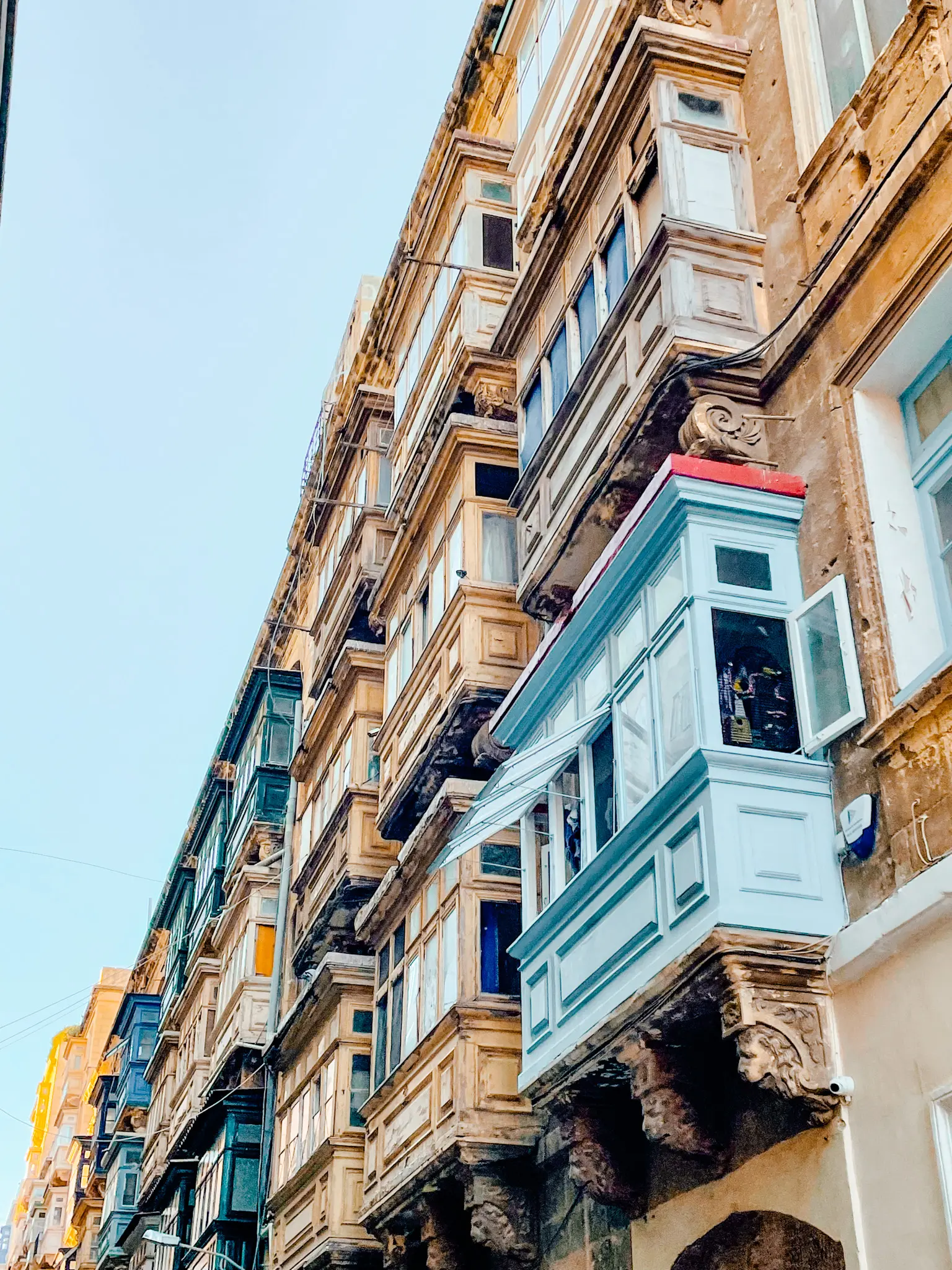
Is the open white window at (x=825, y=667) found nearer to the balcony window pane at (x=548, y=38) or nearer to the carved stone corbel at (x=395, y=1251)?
the carved stone corbel at (x=395, y=1251)

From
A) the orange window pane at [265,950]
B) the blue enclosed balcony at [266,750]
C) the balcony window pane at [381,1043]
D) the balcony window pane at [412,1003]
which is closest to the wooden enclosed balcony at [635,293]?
the balcony window pane at [412,1003]

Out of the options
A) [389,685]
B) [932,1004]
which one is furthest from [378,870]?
[932,1004]

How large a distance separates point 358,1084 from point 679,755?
10.3 meters

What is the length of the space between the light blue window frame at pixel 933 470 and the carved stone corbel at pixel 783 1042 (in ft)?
7.27

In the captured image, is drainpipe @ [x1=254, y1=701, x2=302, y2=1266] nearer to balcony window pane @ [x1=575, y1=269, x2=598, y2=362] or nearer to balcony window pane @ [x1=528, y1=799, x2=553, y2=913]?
balcony window pane @ [x1=528, y1=799, x2=553, y2=913]

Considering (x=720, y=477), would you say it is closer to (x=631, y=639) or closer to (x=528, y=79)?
(x=631, y=639)

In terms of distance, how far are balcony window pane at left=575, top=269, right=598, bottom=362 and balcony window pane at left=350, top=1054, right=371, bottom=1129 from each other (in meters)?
9.62

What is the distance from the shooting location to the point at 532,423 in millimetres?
14133

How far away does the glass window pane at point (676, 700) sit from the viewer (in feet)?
29.7

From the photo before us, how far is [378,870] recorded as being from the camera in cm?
1920

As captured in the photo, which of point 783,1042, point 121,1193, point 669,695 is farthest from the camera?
point 121,1193

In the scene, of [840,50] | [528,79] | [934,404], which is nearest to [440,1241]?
[934,404]

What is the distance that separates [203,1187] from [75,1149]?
37.8 meters

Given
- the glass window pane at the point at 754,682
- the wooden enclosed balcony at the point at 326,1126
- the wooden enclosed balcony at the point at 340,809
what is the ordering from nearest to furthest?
the glass window pane at the point at 754,682
the wooden enclosed balcony at the point at 326,1126
the wooden enclosed balcony at the point at 340,809
